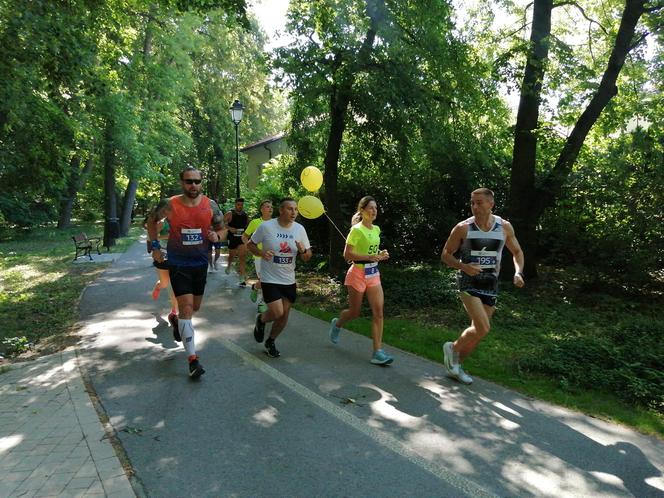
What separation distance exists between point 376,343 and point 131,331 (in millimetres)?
3791

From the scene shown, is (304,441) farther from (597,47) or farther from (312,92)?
(597,47)

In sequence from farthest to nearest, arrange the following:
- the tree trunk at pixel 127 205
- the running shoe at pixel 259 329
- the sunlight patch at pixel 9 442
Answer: the tree trunk at pixel 127 205 < the running shoe at pixel 259 329 < the sunlight patch at pixel 9 442

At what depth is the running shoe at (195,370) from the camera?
522 centimetres

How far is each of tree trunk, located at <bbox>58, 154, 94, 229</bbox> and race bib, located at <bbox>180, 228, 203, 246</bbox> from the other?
74.0 feet

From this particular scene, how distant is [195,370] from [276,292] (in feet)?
4.09

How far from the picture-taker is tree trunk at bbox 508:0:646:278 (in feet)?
31.9

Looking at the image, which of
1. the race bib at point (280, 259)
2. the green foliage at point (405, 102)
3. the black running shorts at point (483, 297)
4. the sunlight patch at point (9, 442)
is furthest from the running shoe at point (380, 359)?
the green foliage at point (405, 102)

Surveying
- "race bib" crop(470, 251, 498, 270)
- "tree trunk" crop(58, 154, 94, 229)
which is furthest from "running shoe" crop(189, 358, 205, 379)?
"tree trunk" crop(58, 154, 94, 229)

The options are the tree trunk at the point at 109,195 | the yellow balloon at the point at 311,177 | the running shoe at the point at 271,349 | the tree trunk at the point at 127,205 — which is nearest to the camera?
the running shoe at the point at 271,349

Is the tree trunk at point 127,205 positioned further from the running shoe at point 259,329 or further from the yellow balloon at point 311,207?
the running shoe at point 259,329

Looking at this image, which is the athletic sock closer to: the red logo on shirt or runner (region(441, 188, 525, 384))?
the red logo on shirt

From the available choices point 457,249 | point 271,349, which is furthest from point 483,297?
point 271,349

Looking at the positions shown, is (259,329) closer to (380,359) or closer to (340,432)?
(380,359)

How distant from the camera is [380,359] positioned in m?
5.84
